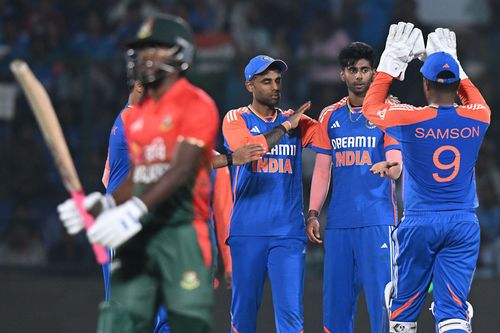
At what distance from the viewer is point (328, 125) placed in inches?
289

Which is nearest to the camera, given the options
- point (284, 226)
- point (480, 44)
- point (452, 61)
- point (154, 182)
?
point (154, 182)

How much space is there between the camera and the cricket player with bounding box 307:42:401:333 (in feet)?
23.0

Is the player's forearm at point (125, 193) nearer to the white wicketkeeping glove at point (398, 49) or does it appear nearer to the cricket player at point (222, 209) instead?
the cricket player at point (222, 209)

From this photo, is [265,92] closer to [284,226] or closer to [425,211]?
[284,226]

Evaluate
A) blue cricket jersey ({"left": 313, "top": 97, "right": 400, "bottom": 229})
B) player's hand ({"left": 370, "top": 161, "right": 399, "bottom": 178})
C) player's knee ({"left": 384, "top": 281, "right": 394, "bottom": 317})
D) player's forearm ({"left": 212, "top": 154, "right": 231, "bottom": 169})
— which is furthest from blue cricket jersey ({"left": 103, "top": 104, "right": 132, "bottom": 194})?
player's knee ({"left": 384, "top": 281, "right": 394, "bottom": 317})

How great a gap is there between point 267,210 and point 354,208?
601 millimetres

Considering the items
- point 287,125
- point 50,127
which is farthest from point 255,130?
point 50,127

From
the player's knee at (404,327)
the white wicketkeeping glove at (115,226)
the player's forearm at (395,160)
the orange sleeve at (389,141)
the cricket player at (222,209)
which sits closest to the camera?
the white wicketkeeping glove at (115,226)

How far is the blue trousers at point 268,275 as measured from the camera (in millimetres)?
6863

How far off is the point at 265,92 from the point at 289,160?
51cm

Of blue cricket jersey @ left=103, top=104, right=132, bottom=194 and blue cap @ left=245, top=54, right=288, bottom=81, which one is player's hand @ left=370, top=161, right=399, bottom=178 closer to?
blue cap @ left=245, top=54, right=288, bottom=81

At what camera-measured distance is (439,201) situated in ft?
20.8

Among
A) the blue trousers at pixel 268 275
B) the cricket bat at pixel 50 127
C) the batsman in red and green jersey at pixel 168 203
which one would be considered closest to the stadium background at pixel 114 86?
the blue trousers at pixel 268 275

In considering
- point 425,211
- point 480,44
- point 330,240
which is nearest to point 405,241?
point 425,211
